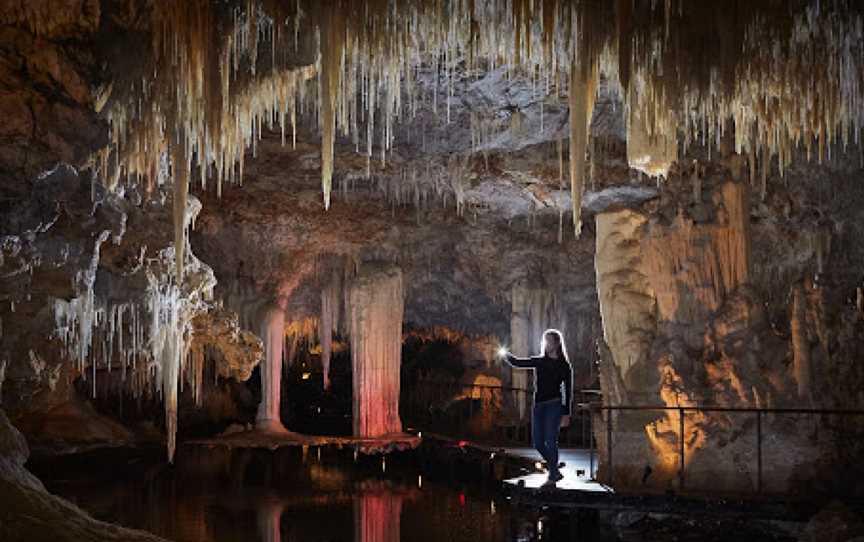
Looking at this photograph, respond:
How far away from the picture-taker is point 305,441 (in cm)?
1606

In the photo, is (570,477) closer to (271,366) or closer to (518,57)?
(518,57)

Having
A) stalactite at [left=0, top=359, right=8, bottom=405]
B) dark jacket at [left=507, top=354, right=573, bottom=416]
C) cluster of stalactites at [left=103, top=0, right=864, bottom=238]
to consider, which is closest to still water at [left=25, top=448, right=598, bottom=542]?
dark jacket at [left=507, top=354, right=573, bottom=416]

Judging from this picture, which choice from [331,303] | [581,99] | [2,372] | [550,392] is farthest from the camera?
[331,303]

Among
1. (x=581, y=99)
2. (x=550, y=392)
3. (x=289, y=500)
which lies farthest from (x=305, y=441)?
(x=581, y=99)

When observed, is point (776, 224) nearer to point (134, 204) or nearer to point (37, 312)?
point (134, 204)

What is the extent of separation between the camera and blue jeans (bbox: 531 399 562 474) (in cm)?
858

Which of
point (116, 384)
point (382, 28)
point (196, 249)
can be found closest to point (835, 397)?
point (382, 28)

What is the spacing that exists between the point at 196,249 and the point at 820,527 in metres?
10.3

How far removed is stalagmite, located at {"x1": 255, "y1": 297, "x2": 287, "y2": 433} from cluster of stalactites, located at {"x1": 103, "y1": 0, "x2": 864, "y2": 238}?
352 inches

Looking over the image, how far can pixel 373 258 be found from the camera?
1605cm

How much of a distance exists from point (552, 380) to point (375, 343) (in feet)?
26.0

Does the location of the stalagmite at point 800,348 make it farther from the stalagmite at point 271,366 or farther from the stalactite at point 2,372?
the stalagmite at point 271,366

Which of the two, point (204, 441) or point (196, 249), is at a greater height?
point (196, 249)

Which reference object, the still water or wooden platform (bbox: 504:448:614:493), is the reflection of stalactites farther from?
wooden platform (bbox: 504:448:614:493)
